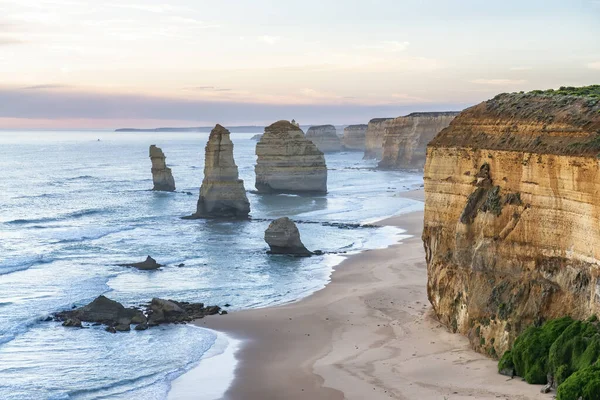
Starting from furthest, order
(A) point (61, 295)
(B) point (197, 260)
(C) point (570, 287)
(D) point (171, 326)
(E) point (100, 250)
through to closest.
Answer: (E) point (100, 250), (B) point (197, 260), (A) point (61, 295), (D) point (171, 326), (C) point (570, 287)

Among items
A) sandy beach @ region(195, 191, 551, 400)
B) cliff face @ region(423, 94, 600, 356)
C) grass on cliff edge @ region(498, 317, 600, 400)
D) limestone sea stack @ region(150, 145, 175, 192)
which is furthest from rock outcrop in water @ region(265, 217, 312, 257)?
limestone sea stack @ region(150, 145, 175, 192)

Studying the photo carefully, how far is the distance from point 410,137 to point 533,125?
12583cm

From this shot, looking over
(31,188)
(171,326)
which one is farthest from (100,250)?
(31,188)

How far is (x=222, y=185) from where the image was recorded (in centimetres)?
7269

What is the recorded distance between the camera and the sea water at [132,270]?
28.9 metres

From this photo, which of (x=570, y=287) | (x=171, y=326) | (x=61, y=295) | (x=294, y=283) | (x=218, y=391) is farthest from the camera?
(x=294, y=283)

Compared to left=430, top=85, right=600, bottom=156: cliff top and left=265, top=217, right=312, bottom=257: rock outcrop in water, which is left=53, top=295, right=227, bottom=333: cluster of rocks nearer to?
left=430, top=85, right=600, bottom=156: cliff top

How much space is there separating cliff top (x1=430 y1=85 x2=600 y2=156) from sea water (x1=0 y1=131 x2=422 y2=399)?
44.4 ft

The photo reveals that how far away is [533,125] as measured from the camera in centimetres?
2678

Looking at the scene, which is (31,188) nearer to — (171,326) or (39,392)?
→ (171,326)

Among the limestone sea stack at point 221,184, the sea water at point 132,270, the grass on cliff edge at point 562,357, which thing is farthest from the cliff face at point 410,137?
the grass on cliff edge at point 562,357

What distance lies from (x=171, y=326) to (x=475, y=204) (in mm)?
14914

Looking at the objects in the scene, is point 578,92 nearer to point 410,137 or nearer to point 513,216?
point 513,216

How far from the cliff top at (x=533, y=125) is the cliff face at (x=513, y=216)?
0.16 ft
